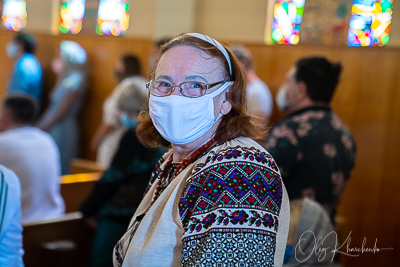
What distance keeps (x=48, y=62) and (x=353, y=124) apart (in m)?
5.01

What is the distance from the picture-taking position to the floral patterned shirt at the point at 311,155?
275cm

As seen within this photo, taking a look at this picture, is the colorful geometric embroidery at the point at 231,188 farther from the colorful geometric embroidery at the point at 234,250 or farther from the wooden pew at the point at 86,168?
the wooden pew at the point at 86,168

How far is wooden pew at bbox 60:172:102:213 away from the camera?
4.18m

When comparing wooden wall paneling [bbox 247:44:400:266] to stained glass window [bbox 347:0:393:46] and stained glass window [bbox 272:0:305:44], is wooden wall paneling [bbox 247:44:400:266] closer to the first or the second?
stained glass window [bbox 347:0:393:46]

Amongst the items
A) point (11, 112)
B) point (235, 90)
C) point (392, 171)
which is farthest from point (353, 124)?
point (235, 90)

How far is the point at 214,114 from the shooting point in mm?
1527

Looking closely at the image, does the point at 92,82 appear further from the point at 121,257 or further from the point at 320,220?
the point at 121,257

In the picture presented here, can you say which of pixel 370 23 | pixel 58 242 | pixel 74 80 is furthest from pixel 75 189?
pixel 370 23

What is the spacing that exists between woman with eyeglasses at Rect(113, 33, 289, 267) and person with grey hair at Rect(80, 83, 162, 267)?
1226 mm

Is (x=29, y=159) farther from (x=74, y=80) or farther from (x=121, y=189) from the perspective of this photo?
(x=74, y=80)

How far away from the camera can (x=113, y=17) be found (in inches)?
295

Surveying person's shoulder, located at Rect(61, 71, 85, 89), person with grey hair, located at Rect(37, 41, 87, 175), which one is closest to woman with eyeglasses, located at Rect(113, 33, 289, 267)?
person with grey hair, located at Rect(37, 41, 87, 175)

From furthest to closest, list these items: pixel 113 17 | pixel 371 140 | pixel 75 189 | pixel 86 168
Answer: pixel 113 17 < pixel 86 168 < pixel 371 140 < pixel 75 189

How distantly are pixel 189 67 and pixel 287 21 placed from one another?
4.47 meters
